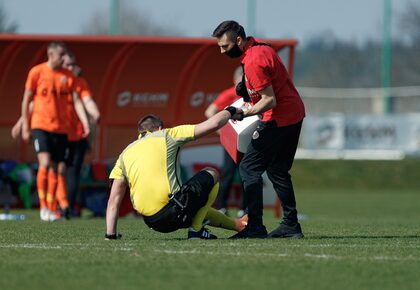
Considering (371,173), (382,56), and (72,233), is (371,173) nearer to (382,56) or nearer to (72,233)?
(382,56)

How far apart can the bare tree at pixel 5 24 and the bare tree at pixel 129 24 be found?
7.70 m

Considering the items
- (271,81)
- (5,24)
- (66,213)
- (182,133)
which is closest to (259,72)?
(271,81)

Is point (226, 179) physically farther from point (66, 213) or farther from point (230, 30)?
point (230, 30)

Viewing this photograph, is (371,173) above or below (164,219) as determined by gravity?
below

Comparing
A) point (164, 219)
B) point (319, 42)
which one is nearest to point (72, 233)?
point (164, 219)

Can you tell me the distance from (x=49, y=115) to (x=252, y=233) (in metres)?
4.95

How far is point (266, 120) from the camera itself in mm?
11102

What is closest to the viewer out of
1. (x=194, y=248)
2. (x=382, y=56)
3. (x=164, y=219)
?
(x=194, y=248)

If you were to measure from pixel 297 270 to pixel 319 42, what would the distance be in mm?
38604

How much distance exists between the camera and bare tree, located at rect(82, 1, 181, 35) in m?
37.2

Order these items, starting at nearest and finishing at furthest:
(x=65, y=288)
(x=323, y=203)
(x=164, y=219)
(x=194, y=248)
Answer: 1. (x=65, y=288)
2. (x=194, y=248)
3. (x=164, y=219)
4. (x=323, y=203)

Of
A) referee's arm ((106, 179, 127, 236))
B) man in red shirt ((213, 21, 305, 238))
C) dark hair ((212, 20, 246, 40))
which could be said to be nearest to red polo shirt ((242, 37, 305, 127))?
man in red shirt ((213, 21, 305, 238))

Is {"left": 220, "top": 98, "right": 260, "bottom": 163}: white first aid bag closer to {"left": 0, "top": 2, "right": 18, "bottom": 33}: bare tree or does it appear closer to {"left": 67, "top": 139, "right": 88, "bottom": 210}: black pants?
{"left": 67, "top": 139, "right": 88, "bottom": 210}: black pants

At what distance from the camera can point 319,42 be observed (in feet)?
152
